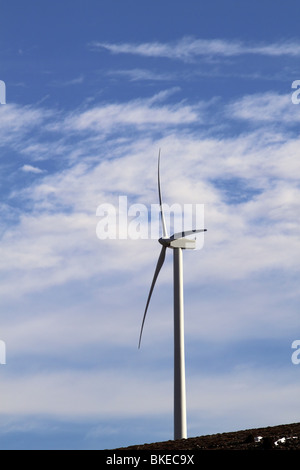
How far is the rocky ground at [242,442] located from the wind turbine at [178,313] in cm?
602

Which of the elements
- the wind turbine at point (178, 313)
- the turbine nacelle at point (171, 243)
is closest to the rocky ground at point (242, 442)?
the wind turbine at point (178, 313)

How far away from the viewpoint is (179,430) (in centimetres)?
7725

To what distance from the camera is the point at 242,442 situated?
2489 inches

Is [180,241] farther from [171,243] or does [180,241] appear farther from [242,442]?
[242,442]

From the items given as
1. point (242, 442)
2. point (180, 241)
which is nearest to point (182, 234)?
point (180, 241)

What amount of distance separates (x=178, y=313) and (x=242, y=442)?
1971cm

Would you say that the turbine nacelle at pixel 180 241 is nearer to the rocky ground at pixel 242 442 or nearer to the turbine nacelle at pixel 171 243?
the turbine nacelle at pixel 171 243

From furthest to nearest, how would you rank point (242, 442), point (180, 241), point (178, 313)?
point (180, 241)
point (178, 313)
point (242, 442)

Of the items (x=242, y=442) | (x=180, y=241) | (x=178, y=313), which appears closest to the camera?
(x=242, y=442)

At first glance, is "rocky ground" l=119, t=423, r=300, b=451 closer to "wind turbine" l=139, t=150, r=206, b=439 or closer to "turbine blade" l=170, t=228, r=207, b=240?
"wind turbine" l=139, t=150, r=206, b=439
